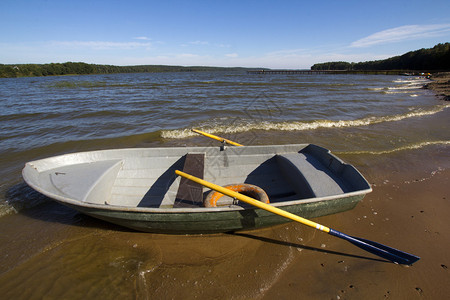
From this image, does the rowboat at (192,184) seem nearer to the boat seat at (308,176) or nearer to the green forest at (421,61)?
the boat seat at (308,176)

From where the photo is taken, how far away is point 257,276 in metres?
3.79

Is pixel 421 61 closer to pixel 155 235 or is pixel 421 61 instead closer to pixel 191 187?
pixel 191 187

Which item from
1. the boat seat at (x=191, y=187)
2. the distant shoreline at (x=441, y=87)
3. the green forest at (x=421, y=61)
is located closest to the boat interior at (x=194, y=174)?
the boat seat at (x=191, y=187)

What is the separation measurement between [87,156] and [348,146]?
36.0 feet

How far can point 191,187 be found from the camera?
197 inches

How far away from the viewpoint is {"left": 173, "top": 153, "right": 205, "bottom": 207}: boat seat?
4621mm

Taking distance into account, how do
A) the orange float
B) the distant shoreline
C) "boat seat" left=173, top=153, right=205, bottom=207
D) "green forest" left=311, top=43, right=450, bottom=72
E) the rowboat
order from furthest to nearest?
"green forest" left=311, top=43, right=450, bottom=72, the distant shoreline, the orange float, "boat seat" left=173, top=153, right=205, bottom=207, the rowboat

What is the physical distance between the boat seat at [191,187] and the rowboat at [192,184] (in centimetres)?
2

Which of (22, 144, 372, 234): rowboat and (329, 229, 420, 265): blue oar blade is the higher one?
(22, 144, 372, 234): rowboat

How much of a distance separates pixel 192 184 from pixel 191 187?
0.10m

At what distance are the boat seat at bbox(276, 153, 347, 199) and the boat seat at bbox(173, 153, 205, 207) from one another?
249cm

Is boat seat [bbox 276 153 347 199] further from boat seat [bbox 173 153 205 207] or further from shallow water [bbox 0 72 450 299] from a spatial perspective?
boat seat [bbox 173 153 205 207]

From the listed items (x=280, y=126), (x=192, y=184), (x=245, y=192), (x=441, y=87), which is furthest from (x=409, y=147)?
(x=441, y=87)

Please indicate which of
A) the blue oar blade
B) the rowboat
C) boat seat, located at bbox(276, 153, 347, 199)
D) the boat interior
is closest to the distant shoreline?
boat seat, located at bbox(276, 153, 347, 199)
